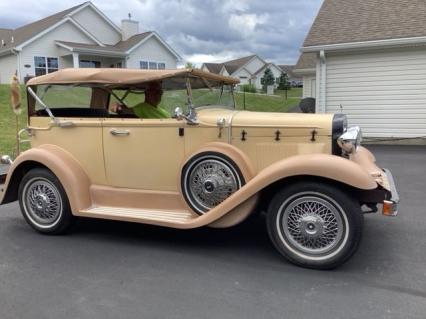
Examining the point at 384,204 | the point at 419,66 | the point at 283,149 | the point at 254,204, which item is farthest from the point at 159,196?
the point at 419,66

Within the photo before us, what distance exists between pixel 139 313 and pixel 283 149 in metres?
1.97

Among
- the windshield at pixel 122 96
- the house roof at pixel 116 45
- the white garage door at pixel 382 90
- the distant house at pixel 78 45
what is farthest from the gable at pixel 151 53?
the windshield at pixel 122 96

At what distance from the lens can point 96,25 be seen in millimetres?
32906

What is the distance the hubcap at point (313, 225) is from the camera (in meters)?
3.77

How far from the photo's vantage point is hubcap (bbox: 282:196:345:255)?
3.77 m

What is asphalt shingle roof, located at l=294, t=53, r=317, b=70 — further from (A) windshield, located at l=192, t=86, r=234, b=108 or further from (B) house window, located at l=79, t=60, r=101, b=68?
(A) windshield, located at l=192, t=86, r=234, b=108

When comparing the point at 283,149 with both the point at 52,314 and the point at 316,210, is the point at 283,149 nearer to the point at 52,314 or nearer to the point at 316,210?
the point at 316,210

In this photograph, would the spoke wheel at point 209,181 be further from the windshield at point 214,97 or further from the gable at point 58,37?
the gable at point 58,37

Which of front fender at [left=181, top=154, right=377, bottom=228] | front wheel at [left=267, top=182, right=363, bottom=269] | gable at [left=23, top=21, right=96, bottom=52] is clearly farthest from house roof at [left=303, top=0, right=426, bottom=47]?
gable at [left=23, top=21, right=96, bottom=52]

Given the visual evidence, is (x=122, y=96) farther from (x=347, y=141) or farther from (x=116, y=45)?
(x=116, y=45)

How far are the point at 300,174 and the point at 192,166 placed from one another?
1101 millimetres

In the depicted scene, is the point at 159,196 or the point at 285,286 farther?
the point at 159,196

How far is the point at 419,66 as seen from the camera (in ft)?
37.8

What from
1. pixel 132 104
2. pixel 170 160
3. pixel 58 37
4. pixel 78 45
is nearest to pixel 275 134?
pixel 170 160
